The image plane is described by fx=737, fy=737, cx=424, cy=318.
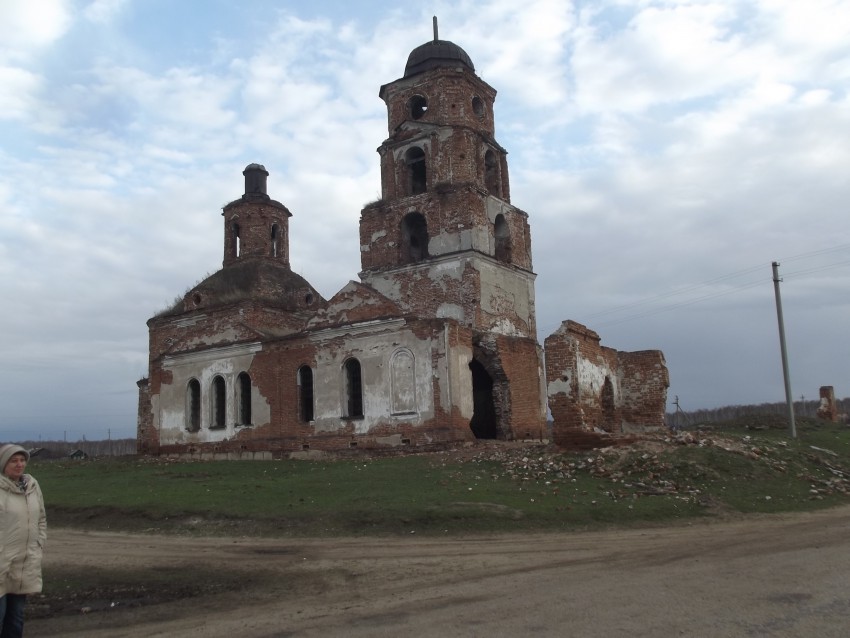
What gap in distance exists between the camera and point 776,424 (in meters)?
31.0

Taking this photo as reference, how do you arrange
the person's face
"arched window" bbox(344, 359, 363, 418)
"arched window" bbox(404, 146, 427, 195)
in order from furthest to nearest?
"arched window" bbox(404, 146, 427, 195), "arched window" bbox(344, 359, 363, 418), the person's face

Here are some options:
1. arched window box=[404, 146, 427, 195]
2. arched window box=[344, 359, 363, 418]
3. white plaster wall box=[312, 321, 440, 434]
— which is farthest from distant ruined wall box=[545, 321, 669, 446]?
arched window box=[404, 146, 427, 195]

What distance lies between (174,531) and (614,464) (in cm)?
808

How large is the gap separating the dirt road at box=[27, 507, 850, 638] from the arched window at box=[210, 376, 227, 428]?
15404mm

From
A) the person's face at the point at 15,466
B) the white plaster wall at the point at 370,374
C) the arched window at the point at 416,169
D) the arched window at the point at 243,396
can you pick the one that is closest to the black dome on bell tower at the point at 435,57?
the arched window at the point at 416,169

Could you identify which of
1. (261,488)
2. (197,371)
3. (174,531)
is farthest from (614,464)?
(197,371)

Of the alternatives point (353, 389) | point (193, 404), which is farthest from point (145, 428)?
point (353, 389)

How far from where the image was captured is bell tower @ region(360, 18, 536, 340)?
23.8m

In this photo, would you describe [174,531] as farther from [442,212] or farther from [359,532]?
[442,212]

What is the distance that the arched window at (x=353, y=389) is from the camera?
74.9 ft

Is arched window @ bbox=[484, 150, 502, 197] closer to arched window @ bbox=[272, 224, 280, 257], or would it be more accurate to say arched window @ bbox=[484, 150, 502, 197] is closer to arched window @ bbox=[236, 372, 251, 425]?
arched window @ bbox=[272, 224, 280, 257]

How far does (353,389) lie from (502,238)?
757 cm

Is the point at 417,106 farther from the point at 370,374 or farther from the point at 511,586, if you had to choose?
the point at 511,586

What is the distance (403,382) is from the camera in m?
21.7
